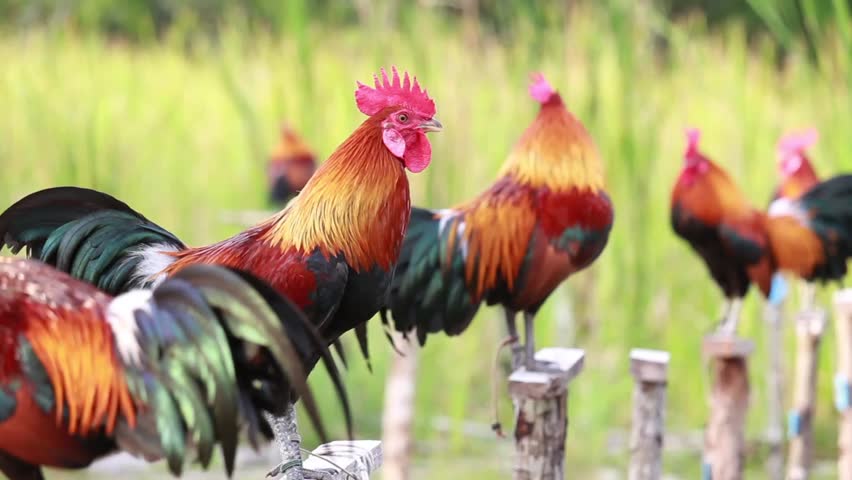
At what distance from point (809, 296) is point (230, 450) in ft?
12.5

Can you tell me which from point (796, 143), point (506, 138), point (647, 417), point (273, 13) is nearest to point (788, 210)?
point (796, 143)

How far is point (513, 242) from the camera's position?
346cm

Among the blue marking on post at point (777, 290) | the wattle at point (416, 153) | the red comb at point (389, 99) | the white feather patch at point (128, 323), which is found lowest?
the blue marking on post at point (777, 290)

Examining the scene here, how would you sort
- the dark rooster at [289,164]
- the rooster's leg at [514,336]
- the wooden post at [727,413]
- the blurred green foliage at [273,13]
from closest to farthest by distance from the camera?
the rooster's leg at [514,336] < the wooden post at [727,413] < the blurred green foliage at [273,13] < the dark rooster at [289,164]

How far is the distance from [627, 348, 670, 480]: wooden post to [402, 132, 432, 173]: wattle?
1506 mm

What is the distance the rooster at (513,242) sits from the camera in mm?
3445

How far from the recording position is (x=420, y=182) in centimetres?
575

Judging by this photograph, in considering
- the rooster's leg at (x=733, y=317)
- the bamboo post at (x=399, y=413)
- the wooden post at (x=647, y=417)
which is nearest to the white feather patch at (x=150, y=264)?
the wooden post at (x=647, y=417)

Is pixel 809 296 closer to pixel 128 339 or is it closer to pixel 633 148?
pixel 633 148

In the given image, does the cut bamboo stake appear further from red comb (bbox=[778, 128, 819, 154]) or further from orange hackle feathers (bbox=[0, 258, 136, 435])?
orange hackle feathers (bbox=[0, 258, 136, 435])

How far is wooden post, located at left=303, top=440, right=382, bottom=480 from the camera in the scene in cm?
246

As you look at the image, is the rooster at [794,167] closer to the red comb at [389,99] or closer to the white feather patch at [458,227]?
the white feather patch at [458,227]

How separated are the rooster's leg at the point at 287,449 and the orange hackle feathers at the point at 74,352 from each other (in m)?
0.57

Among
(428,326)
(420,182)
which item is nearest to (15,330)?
(428,326)
